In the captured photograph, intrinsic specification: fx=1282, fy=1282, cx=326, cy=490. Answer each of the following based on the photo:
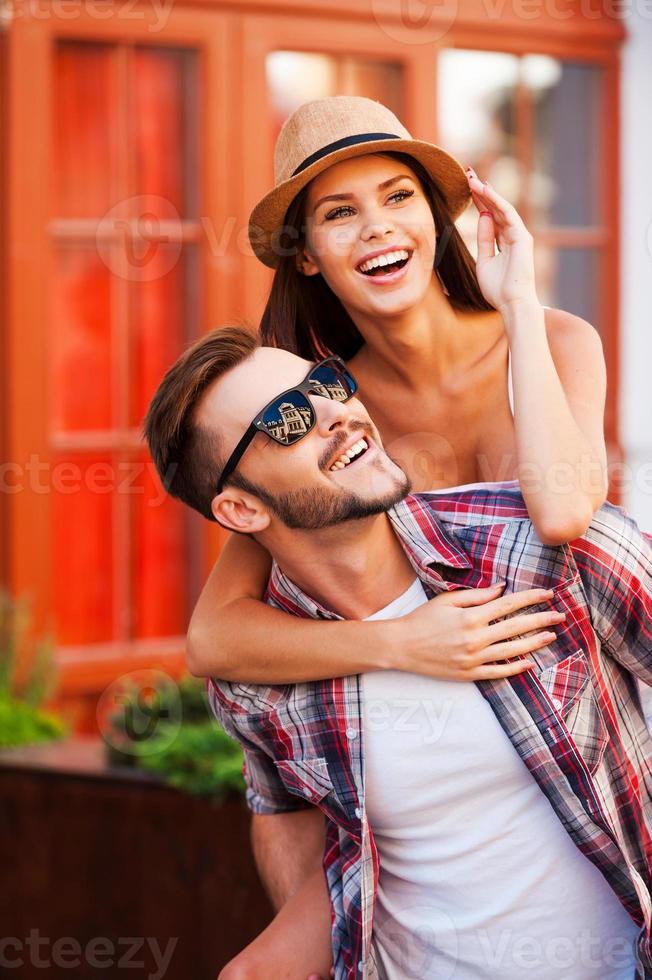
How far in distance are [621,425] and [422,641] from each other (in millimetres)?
4006

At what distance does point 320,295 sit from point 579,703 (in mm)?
1026

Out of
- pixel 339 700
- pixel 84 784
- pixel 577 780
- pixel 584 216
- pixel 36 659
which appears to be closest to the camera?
pixel 577 780

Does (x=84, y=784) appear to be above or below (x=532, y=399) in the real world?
below

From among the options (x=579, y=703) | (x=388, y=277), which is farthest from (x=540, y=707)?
(x=388, y=277)

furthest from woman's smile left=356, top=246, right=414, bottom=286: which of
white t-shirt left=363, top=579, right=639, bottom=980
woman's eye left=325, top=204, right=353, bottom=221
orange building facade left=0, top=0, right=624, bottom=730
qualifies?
orange building facade left=0, top=0, right=624, bottom=730

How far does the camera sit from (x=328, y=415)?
76.9 inches

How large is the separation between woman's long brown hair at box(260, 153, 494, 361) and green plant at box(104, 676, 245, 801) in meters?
1.32

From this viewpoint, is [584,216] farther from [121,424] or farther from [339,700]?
[339,700]

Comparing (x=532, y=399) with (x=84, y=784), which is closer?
(x=532, y=399)

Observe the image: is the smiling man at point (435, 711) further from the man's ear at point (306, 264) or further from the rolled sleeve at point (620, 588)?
the man's ear at point (306, 264)

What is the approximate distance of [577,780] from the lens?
1.84 m

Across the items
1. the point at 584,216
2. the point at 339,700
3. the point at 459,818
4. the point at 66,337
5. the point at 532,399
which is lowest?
the point at 459,818

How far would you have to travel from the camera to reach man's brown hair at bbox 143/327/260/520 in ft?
6.64

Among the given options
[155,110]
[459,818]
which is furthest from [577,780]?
[155,110]
